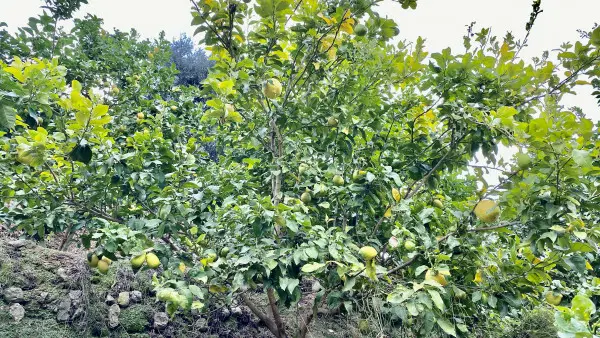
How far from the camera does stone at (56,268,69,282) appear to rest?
281 centimetres

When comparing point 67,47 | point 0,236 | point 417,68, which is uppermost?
point 67,47

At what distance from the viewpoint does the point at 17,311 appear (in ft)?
8.16

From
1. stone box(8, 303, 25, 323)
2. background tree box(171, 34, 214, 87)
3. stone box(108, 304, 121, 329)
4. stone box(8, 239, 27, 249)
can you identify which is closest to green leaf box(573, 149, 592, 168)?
stone box(108, 304, 121, 329)

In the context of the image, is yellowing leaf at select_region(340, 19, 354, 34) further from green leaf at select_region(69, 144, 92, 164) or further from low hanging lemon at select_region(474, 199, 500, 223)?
green leaf at select_region(69, 144, 92, 164)

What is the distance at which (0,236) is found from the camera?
10.7 ft

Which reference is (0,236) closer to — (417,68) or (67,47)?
(67,47)

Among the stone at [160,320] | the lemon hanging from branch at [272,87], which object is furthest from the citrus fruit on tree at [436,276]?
the stone at [160,320]

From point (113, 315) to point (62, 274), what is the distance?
55 centimetres

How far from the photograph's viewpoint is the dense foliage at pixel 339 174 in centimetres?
142

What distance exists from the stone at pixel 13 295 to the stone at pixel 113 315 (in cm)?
55

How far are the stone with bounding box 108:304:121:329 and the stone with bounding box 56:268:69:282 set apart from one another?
0.41 m

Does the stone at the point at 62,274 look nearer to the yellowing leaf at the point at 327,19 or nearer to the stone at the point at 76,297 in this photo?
the stone at the point at 76,297

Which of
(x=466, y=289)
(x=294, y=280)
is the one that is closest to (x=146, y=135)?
(x=294, y=280)

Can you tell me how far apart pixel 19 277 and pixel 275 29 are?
95.3 inches
